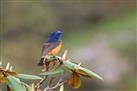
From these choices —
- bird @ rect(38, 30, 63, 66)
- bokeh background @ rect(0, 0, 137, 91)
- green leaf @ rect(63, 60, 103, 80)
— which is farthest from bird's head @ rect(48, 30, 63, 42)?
bokeh background @ rect(0, 0, 137, 91)

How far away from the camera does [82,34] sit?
9492 mm

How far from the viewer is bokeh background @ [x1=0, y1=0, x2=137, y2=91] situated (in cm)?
808

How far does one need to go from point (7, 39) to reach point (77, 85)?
306 inches

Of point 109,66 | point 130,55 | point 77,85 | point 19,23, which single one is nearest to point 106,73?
point 109,66

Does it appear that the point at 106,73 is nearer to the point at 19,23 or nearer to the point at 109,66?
the point at 109,66

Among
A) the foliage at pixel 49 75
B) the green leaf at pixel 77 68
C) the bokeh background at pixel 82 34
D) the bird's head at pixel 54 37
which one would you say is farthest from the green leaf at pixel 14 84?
the bokeh background at pixel 82 34

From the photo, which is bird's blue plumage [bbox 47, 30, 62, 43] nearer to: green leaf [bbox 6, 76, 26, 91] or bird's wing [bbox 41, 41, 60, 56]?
bird's wing [bbox 41, 41, 60, 56]

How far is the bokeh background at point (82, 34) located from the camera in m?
8.08

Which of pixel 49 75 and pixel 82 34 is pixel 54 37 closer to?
pixel 49 75

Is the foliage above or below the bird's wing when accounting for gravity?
below

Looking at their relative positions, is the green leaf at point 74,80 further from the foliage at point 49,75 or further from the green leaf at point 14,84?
the green leaf at point 14,84

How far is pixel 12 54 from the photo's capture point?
8812 mm

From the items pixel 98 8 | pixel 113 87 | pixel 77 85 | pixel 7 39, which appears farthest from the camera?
pixel 98 8

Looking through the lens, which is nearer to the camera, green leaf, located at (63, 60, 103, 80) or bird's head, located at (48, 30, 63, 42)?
green leaf, located at (63, 60, 103, 80)
